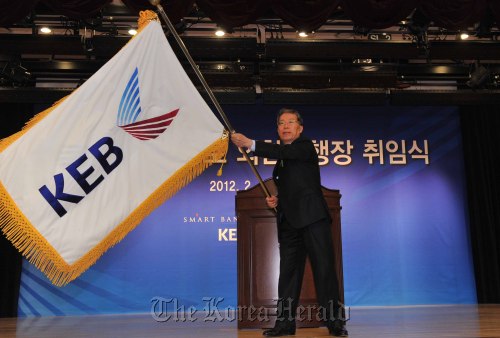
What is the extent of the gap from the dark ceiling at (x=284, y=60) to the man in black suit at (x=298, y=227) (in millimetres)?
2793

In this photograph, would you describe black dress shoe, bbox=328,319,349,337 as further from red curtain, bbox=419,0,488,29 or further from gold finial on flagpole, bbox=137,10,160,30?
red curtain, bbox=419,0,488,29

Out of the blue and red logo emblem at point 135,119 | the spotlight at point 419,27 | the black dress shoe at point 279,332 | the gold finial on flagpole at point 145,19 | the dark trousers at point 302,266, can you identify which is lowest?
the black dress shoe at point 279,332

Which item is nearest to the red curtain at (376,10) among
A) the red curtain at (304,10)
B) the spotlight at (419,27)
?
the red curtain at (304,10)

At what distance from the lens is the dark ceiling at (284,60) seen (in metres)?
5.53

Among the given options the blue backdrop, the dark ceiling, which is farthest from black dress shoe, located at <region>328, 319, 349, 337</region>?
the blue backdrop

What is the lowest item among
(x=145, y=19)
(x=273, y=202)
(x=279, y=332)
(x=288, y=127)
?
(x=279, y=332)

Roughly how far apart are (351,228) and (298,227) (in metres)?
3.93

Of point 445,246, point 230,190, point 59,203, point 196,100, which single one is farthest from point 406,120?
point 59,203

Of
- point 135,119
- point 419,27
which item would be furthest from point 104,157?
point 419,27

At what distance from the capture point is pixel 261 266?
3.63 m

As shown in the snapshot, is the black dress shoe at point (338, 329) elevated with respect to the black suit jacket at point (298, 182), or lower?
lower

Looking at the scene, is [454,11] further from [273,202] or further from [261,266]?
[261,266]

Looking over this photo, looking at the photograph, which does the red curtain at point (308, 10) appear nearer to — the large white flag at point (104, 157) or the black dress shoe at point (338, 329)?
the large white flag at point (104, 157)

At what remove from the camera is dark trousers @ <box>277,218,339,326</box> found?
2.79m
